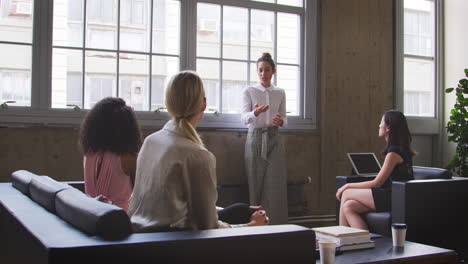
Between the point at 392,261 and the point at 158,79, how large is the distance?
2.93 m

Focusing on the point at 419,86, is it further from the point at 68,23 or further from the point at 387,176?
the point at 68,23

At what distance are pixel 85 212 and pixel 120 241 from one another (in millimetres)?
186

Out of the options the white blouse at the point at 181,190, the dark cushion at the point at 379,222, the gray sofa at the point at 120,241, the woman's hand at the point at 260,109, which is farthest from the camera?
the woman's hand at the point at 260,109

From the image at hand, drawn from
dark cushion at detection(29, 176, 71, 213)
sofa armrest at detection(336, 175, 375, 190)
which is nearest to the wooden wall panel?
sofa armrest at detection(336, 175, 375, 190)

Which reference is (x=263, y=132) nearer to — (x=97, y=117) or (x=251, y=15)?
(x=251, y=15)

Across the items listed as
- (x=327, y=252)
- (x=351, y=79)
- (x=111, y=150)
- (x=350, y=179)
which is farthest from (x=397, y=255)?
(x=351, y=79)

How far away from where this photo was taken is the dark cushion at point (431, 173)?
4082 mm

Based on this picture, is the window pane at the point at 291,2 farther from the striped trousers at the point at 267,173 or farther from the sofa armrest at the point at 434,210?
the sofa armrest at the point at 434,210

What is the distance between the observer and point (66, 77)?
428cm

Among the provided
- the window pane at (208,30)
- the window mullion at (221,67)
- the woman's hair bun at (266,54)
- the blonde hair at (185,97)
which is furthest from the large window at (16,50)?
the blonde hair at (185,97)

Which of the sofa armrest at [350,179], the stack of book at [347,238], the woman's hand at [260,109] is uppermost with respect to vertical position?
the woman's hand at [260,109]

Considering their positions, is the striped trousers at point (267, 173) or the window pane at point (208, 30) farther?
the window pane at point (208, 30)

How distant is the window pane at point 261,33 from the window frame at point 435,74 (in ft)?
5.58

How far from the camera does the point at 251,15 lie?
509 cm
